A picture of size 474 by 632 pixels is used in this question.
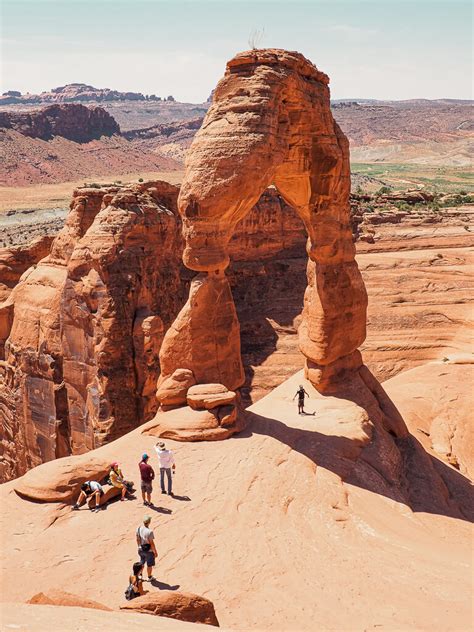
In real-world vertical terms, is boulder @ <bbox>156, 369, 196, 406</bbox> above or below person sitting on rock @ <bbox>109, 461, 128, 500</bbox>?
above

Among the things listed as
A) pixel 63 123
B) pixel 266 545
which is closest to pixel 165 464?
pixel 266 545

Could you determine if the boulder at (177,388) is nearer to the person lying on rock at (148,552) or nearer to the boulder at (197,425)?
the boulder at (197,425)

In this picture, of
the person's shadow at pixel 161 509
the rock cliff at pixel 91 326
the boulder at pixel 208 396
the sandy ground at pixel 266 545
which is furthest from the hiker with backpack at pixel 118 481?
the rock cliff at pixel 91 326

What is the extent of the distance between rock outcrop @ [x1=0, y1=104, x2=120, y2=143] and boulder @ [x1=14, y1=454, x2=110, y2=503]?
385ft

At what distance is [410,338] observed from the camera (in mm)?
27906

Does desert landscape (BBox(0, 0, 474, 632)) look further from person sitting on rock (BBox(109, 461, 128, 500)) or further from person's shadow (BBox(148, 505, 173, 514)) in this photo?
person sitting on rock (BBox(109, 461, 128, 500))

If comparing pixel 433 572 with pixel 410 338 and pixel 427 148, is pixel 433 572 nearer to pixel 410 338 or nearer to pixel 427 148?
pixel 410 338

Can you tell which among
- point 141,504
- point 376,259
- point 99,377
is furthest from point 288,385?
point 376,259

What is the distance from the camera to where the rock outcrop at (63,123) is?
120 m

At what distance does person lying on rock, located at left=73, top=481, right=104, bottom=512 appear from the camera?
10.8 meters

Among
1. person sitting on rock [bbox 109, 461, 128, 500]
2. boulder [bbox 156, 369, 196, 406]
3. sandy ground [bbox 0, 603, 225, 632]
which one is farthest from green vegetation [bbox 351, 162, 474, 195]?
sandy ground [bbox 0, 603, 225, 632]

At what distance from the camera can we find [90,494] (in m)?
11.0

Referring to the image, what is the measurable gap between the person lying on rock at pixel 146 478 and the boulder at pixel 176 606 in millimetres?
3068

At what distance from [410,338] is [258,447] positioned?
1669 cm
